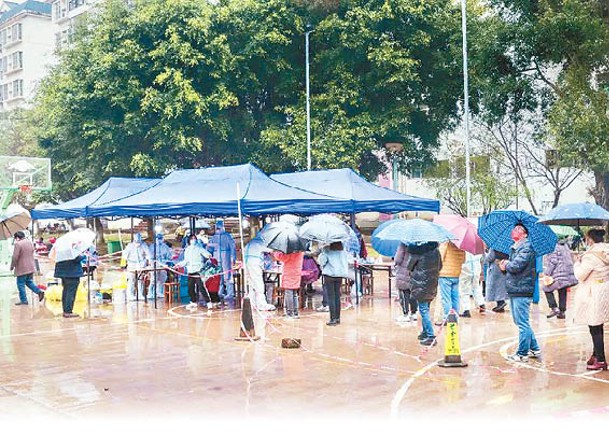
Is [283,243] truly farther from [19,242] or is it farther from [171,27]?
[171,27]

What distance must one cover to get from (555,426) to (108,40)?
27216mm

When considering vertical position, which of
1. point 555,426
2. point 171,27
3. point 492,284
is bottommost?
point 555,426

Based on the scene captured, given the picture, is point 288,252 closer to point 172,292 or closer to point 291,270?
point 291,270

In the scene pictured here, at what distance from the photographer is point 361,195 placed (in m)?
15.6

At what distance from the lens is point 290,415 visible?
6762mm

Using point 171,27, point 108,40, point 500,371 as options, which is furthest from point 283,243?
point 108,40

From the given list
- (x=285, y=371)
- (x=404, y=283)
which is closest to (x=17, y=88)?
(x=404, y=283)

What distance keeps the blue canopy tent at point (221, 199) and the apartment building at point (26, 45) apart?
68348 millimetres

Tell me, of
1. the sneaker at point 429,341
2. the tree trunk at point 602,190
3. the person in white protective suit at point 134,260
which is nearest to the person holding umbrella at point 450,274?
the sneaker at point 429,341

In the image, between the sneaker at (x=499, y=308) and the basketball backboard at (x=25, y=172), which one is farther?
the basketball backboard at (x=25, y=172)

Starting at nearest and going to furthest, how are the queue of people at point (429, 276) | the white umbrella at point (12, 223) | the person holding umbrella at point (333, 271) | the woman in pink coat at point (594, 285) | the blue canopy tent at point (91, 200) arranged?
the woman in pink coat at point (594, 285) < the queue of people at point (429, 276) < the person holding umbrella at point (333, 271) < the white umbrella at point (12, 223) < the blue canopy tent at point (91, 200)

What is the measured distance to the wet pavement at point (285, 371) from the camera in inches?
277

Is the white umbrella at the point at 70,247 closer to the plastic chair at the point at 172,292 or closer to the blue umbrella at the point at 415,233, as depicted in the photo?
the plastic chair at the point at 172,292

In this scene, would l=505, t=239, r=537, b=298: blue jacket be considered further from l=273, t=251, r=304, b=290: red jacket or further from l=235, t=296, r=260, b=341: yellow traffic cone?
l=273, t=251, r=304, b=290: red jacket
